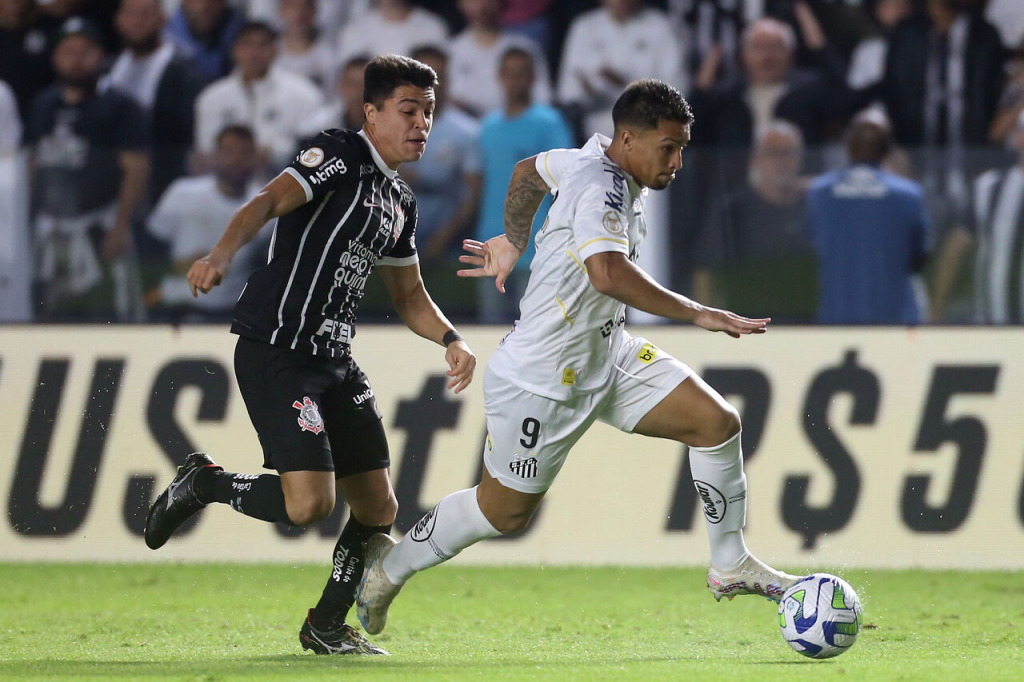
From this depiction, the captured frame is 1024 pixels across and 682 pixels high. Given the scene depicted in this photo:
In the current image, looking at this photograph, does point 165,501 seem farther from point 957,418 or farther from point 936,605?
point 957,418

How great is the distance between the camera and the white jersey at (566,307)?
5.33 meters

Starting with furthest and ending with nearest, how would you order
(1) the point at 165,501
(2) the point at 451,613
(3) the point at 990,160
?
(3) the point at 990,160
(2) the point at 451,613
(1) the point at 165,501

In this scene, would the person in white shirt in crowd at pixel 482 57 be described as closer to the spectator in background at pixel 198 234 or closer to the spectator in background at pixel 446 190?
the spectator in background at pixel 446 190

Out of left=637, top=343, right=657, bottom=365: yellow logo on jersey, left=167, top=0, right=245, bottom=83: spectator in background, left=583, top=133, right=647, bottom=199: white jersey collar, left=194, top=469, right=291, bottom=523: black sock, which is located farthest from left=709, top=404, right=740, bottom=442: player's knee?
left=167, top=0, right=245, bottom=83: spectator in background

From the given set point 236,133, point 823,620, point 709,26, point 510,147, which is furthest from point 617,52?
point 823,620

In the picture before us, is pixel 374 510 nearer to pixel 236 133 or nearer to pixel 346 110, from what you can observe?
pixel 236 133

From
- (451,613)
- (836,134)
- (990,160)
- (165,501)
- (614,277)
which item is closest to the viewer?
(614,277)

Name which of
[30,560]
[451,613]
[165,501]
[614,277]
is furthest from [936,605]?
[30,560]

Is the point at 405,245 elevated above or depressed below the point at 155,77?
below

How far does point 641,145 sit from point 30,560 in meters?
4.95

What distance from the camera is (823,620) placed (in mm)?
4980

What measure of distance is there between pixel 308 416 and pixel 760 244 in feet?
14.7

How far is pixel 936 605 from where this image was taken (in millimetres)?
6805

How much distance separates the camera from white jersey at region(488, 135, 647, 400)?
533 cm
